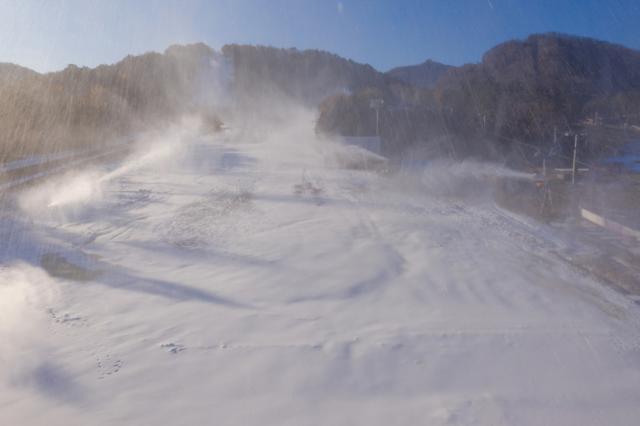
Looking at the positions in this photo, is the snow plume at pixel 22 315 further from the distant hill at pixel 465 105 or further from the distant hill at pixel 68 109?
the distant hill at pixel 465 105

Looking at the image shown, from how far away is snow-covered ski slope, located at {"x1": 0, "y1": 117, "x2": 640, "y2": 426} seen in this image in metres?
4.17

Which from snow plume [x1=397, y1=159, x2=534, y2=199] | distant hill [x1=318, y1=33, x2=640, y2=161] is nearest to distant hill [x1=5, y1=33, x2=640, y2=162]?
distant hill [x1=318, y1=33, x2=640, y2=161]

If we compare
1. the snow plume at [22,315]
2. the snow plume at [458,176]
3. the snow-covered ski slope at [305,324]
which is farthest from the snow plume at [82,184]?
the snow plume at [458,176]

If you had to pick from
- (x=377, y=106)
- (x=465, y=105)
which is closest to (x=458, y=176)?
(x=465, y=105)

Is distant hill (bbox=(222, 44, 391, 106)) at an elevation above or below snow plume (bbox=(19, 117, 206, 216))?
above

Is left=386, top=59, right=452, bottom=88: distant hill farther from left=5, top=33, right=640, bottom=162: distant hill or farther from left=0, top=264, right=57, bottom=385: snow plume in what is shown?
left=0, top=264, right=57, bottom=385: snow plume

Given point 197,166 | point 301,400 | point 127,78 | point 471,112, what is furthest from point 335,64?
point 301,400

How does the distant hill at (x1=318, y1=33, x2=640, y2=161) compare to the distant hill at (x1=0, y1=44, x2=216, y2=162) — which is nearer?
the distant hill at (x1=318, y1=33, x2=640, y2=161)

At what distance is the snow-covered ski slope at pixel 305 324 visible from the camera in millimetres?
4172

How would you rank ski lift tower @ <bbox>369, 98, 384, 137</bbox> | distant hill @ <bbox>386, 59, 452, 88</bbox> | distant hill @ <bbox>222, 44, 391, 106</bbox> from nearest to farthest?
1. ski lift tower @ <bbox>369, 98, 384, 137</bbox>
2. distant hill @ <bbox>386, 59, 452, 88</bbox>
3. distant hill @ <bbox>222, 44, 391, 106</bbox>

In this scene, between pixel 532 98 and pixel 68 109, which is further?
pixel 68 109

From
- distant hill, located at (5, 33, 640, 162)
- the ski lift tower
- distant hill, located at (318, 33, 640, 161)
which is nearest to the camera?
distant hill, located at (318, 33, 640, 161)

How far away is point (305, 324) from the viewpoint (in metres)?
5.64

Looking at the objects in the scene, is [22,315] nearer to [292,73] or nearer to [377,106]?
[377,106]
